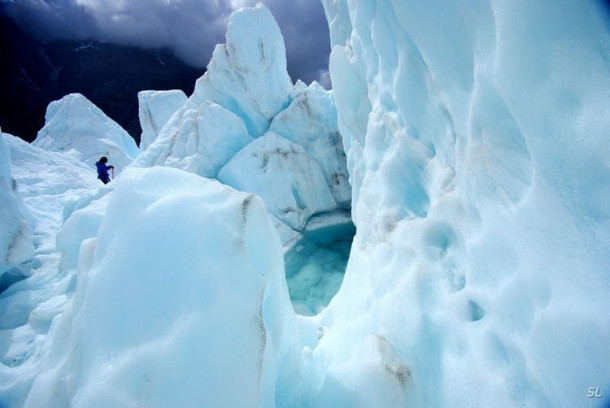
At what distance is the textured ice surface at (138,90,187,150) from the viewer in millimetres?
13805

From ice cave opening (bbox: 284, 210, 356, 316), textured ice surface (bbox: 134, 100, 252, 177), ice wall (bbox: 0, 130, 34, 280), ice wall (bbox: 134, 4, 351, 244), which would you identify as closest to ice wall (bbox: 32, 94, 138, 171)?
ice wall (bbox: 134, 4, 351, 244)

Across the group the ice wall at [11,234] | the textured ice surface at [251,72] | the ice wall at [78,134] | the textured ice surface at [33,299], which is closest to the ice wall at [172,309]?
the textured ice surface at [33,299]

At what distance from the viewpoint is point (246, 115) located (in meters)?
9.02

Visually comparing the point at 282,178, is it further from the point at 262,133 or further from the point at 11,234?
the point at 11,234

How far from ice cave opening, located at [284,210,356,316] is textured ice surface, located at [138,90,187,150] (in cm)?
1009

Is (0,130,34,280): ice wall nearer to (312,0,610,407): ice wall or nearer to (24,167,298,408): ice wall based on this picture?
(24,167,298,408): ice wall

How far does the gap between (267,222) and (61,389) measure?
1.37m

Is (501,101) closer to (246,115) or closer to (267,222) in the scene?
(267,222)

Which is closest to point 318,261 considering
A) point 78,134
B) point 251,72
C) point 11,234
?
point 11,234

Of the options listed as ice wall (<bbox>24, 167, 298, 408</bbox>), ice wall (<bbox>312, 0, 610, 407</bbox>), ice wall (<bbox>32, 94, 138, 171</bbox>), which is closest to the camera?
ice wall (<bbox>312, 0, 610, 407</bbox>)

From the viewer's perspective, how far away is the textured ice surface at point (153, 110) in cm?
1380

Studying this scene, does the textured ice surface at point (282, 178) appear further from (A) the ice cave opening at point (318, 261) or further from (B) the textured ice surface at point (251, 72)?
(B) the textured ice surface at point (251, 72)

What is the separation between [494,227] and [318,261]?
227 inches

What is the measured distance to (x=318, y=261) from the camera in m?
7.08
